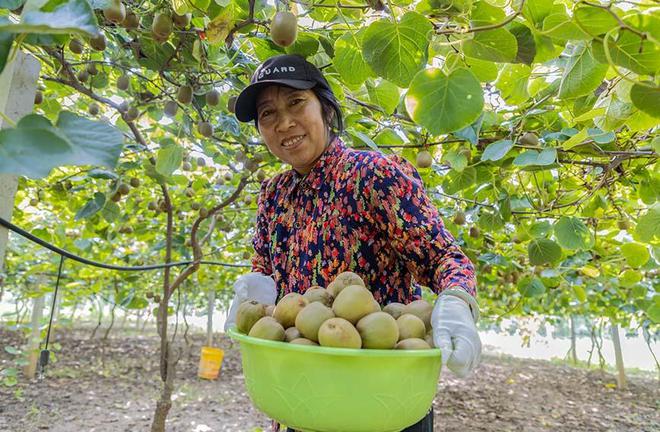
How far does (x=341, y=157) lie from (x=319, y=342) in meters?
0.68

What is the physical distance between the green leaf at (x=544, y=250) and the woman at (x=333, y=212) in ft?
3.66

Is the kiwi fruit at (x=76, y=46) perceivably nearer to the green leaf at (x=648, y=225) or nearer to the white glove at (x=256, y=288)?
the white glove at (x=256, y=288)

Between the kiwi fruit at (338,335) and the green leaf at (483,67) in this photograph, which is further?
the green leaf at (483,67)

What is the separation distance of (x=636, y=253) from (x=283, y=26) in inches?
94.4

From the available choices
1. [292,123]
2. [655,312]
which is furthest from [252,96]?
[655,312]

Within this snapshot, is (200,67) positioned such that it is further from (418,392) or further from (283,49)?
(418,392)

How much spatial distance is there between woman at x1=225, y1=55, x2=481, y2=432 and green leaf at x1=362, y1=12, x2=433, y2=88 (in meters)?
0.29

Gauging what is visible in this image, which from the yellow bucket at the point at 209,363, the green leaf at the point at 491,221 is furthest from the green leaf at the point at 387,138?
the yellow bucket at the point at 209,363

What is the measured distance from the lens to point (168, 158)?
1.87 metres

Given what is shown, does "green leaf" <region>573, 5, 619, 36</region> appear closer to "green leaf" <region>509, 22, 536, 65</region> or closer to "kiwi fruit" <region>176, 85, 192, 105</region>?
"green leaf" <region>509, 22, 536, 65</region>

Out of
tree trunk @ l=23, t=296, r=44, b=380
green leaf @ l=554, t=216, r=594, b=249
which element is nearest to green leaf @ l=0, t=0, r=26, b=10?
green leaf @ l=554, t=216, r=594, b=249

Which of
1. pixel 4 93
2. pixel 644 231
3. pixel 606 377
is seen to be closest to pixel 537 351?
pixel 606 377

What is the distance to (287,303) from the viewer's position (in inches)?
40.7

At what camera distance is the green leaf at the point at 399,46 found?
95 centimetres
